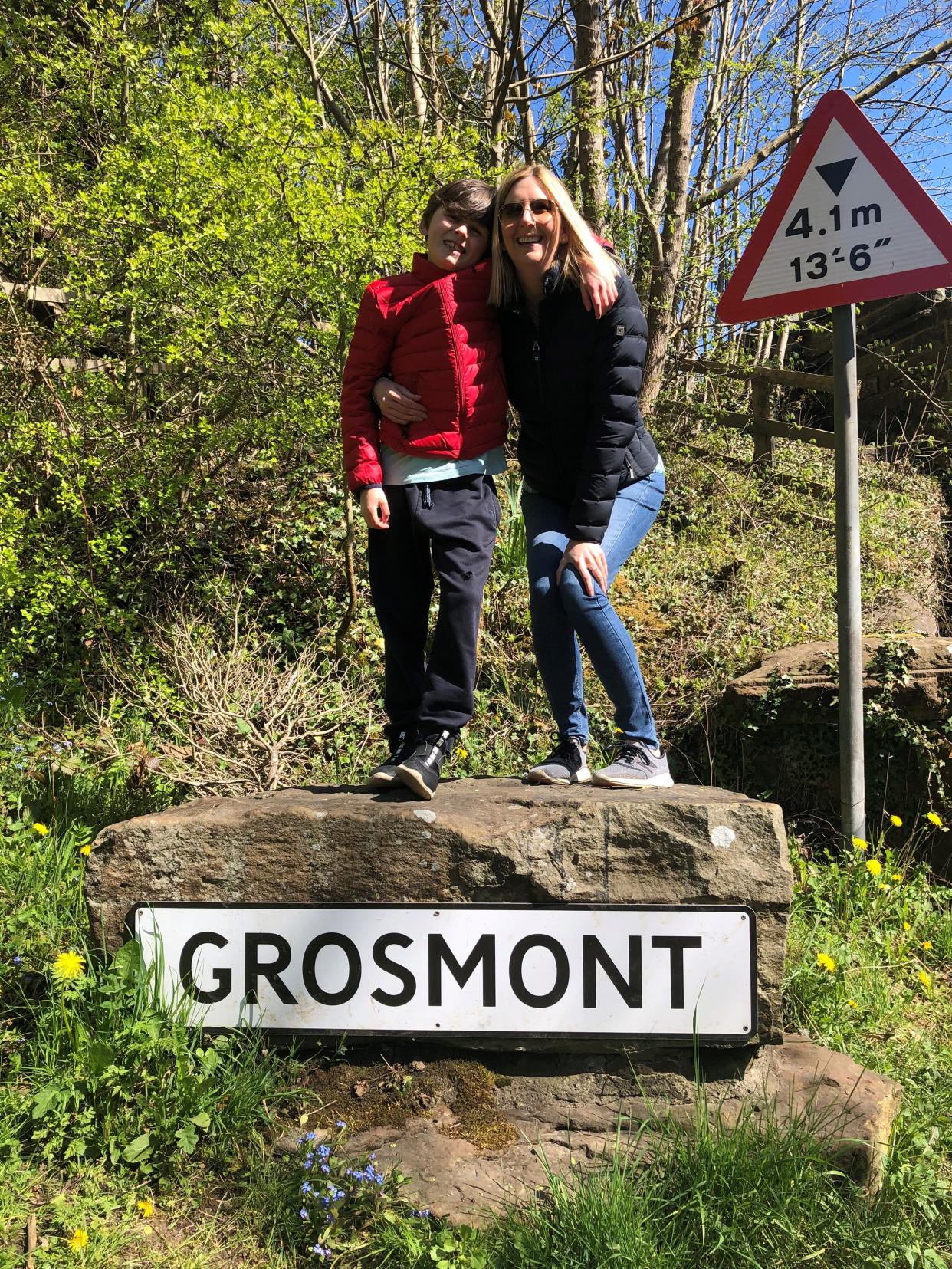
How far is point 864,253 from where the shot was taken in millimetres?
2820

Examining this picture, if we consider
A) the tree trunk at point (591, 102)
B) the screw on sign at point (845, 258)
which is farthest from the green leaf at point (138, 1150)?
the tree trunk at point (591, 102)

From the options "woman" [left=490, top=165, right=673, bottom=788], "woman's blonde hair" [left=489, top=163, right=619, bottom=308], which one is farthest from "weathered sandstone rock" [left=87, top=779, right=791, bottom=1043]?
"woman's blonde hair" [left=489, top=163, right=619, bottom=308]

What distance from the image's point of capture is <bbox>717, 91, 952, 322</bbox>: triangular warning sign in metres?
2.72

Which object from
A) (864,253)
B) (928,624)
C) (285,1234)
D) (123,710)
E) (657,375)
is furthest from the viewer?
(657,375)

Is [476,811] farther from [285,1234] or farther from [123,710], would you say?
[123,710]

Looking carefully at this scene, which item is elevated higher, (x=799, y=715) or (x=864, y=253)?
(x=864, y=253)

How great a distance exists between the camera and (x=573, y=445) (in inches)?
97.7

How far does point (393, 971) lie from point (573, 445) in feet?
4.70

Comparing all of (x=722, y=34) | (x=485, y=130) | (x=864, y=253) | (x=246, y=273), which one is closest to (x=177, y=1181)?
(x=864, y=253)

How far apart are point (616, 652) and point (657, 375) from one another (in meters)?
5.20

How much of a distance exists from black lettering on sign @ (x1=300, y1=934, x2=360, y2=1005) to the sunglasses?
186 cm

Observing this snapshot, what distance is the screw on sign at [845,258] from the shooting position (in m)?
2.74

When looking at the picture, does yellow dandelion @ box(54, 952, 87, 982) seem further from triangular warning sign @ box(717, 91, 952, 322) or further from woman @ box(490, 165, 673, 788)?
triangular warning sign @ box(717, 91, 952, 322)

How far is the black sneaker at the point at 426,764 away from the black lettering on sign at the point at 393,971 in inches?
13.6
